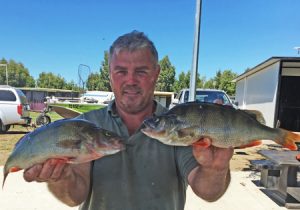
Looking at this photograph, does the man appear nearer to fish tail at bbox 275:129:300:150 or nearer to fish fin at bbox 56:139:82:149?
fish fin at bbox 56:139:82:149

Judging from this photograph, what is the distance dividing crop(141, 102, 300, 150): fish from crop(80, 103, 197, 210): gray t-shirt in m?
0.37

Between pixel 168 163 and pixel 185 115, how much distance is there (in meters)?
0.54

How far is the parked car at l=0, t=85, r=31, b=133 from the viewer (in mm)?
16953

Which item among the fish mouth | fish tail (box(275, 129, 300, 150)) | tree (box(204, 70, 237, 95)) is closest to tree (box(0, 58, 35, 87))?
tree (box(204, 70, 237, 95))

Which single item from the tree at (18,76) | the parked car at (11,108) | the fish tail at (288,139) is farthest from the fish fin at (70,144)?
the tree at (18,76)

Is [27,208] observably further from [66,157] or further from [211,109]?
[211,109]

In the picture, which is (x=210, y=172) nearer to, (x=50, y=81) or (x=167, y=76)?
(x=167, y=76)

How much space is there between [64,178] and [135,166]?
0.47 m

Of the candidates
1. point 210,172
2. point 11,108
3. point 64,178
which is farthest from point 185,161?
point 11,108

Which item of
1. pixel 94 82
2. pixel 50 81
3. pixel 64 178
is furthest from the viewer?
pixel 50 81

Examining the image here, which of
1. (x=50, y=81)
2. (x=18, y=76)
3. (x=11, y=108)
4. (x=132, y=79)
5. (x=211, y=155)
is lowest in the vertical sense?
(x=11, y=108)

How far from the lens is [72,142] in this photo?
76.9 inches

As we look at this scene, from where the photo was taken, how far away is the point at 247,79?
987 inches

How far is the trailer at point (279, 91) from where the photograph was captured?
17.0 meters
